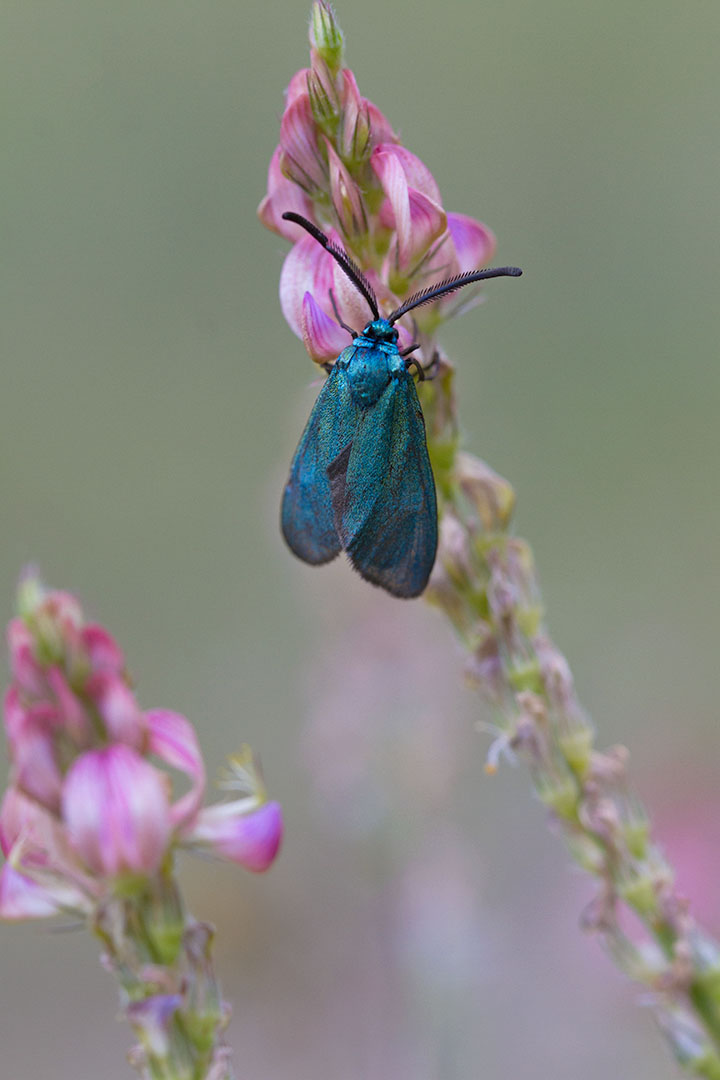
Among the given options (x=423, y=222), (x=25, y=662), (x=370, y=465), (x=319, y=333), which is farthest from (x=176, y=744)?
(x=370, y=465)

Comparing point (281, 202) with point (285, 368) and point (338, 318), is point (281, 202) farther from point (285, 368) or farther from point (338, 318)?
point (285, 368)

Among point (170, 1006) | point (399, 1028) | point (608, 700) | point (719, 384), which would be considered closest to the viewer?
point (170, 1006)

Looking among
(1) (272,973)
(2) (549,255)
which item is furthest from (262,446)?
(1) (272,973)

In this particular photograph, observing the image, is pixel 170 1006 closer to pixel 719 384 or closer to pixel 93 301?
pixel 719 384

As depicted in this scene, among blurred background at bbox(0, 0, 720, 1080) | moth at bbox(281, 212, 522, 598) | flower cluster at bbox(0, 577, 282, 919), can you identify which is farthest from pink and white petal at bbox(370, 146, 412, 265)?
blurred background at bbox(0, 0, 720, 1080)

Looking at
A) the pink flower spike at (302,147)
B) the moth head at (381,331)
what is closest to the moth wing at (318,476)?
the moth head at (381,331)

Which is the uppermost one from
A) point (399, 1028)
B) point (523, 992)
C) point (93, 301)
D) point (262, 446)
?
point (93, 301)
